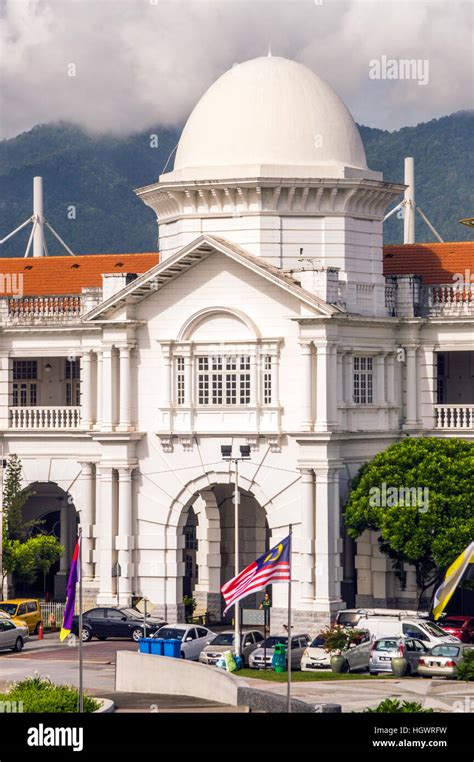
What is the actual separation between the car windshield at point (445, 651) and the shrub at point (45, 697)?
15.8m

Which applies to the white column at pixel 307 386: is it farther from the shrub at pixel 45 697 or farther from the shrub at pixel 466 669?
the shrub at pixel 45 697

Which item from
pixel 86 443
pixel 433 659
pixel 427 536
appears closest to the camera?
pixel 433 659

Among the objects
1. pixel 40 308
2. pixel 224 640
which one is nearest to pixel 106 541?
pixel 224 640

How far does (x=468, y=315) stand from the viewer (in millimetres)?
87875

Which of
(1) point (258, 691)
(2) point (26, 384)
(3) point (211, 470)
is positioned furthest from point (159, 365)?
(1) point (258, 691)

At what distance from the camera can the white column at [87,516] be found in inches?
3531

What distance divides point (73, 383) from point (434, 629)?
81.0 ft

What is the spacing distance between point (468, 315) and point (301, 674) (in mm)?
20146

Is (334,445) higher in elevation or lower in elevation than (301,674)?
higher

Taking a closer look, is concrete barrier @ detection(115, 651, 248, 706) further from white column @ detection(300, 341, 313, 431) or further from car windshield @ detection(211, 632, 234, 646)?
white column @ detection(300, 341, 313, 431)

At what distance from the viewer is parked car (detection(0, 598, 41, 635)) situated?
277ft

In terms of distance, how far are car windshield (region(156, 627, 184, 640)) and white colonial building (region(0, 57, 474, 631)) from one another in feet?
24.4

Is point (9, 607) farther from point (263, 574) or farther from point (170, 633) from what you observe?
point (263, 574)
